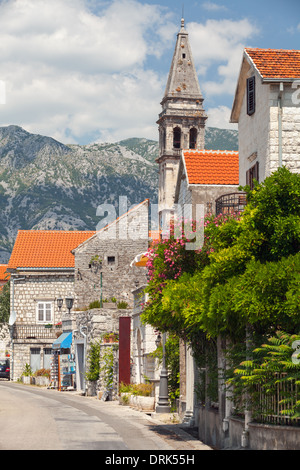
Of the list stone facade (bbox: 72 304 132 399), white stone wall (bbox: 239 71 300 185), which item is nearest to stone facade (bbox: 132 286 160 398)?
stone facade (bbox: 72 304 132 399)

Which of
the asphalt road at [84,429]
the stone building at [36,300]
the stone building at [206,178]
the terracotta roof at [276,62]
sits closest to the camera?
the asphalt road at [84,429]

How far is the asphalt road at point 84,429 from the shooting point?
17.3m

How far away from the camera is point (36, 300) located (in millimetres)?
58469

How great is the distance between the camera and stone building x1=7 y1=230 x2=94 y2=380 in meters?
55.8

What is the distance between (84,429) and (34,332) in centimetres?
3666

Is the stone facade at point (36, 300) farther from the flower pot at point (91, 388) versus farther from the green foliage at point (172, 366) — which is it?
the green foliage at point (172, 366)

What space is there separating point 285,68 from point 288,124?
5.60 feet

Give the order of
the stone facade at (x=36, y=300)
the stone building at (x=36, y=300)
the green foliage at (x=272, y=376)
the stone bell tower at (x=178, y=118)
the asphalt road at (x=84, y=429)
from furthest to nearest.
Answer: the stone bell tower at (x=178, y=118), the stone facade at (x=36, y=300), the stone building at (x=36, y=300), the asphalt road at (x=84, y=429), the green foliage at (x=272, y=376)

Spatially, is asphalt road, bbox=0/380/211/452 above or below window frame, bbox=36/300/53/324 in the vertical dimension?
below

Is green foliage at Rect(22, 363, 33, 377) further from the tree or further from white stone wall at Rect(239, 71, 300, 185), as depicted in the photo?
the tree

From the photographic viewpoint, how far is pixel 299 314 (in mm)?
13945

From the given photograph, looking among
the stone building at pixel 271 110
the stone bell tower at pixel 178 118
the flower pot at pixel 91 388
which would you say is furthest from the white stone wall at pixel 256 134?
the stone bell tower at pixel 178 118

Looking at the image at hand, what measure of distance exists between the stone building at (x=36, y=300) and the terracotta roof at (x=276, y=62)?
1394 inches
